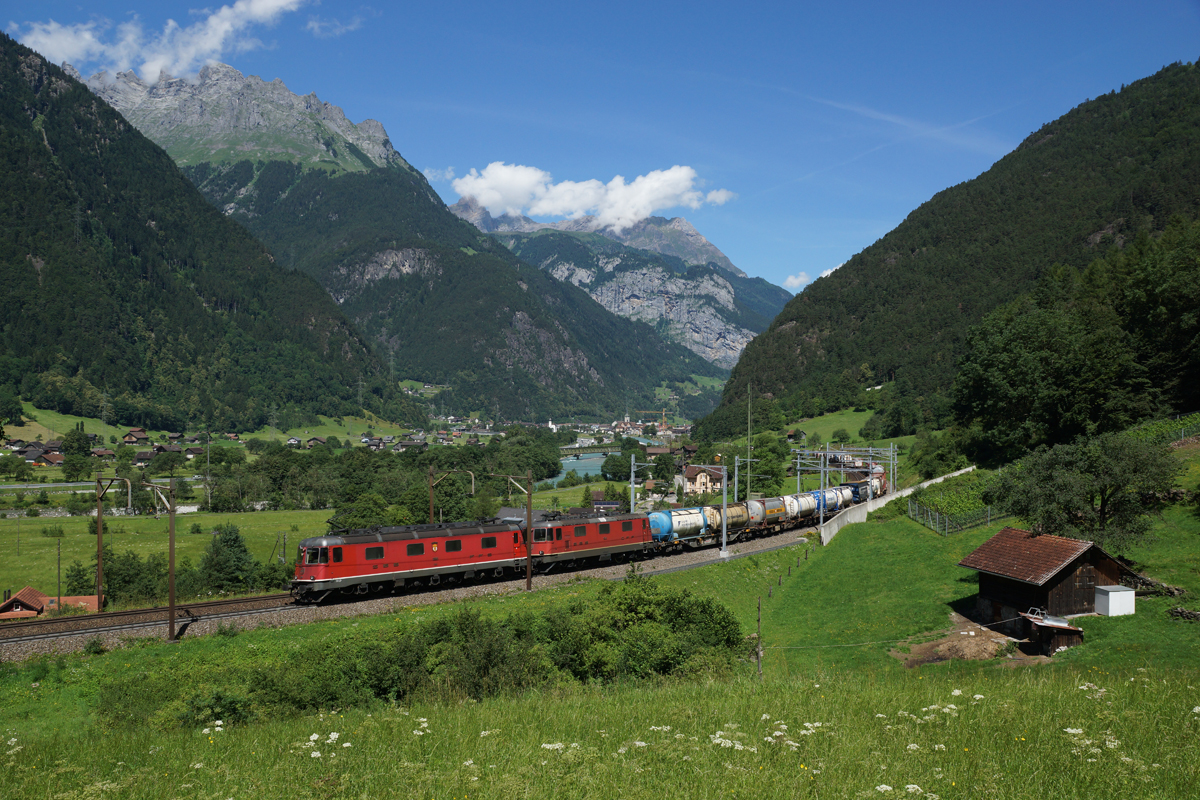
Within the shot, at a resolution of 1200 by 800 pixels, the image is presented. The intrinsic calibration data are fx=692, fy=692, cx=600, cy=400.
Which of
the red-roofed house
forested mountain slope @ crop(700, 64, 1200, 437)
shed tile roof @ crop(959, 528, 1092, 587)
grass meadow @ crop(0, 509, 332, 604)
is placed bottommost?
grass meadow @ crop(0, 509, 332, 604)

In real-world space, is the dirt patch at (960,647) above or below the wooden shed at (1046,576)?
below

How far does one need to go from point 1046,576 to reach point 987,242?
16804cm

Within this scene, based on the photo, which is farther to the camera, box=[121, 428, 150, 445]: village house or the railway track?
box=[121, 428, 150, 445]: village house

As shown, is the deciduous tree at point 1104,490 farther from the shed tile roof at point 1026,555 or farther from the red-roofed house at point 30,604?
the red-roofed house at point 30,604

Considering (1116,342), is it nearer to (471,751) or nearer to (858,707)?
(858,707)

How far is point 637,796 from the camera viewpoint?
7.37 meters

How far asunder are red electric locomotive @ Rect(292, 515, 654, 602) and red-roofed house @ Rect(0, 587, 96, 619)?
18.5m

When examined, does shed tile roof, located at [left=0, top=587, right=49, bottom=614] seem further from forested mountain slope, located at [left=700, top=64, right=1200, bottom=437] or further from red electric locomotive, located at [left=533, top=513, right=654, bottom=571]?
forested mountain slope, located at [left=700, top=64, right=1200, bottom=437]

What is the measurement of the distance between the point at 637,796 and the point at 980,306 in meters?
173

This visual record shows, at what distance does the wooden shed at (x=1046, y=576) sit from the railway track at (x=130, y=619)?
33092 millimetres

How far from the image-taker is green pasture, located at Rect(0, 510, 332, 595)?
6338 cm

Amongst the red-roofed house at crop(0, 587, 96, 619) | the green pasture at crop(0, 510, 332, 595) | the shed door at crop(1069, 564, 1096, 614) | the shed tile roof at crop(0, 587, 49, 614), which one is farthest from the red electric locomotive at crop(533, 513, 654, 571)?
the green pasture at crop(0, 510, 332, 595)

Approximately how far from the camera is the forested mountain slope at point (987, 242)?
143750mm

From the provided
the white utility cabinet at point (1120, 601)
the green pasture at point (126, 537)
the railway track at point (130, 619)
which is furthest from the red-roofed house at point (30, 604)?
the white utility cabinet at point (1120, 601)
